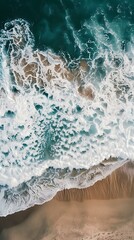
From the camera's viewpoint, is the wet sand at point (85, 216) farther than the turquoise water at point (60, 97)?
No

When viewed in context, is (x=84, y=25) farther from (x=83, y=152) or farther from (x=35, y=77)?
(x=83, y=152)

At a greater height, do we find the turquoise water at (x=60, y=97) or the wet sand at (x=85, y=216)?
the turquoise water at (x=60, y=97)

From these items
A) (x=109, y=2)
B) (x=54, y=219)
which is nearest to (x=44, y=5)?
(x=109, y=2)

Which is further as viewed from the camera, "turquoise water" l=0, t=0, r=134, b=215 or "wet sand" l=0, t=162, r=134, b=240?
"turquoise water" l=0, t=0, r=134, b=215

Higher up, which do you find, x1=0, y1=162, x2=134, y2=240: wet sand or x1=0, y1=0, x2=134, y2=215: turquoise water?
x1=0, y1=0, x2=134, y2=215: turquoise water
